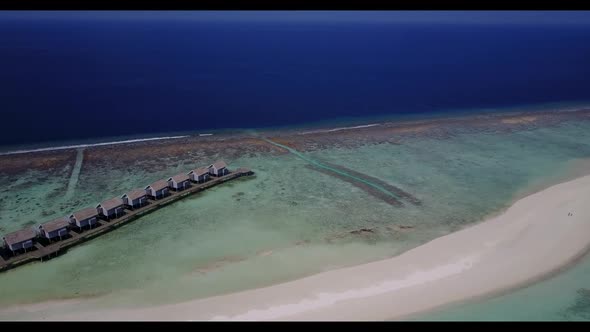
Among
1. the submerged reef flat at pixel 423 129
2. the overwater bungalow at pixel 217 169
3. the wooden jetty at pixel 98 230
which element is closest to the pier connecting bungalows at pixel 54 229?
the wooden jetty at pixel 98 230

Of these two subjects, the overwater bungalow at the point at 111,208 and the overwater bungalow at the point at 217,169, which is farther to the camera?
the overwater bungalow at the point at 217,169

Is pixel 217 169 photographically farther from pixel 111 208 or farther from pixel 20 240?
pixel 20 240

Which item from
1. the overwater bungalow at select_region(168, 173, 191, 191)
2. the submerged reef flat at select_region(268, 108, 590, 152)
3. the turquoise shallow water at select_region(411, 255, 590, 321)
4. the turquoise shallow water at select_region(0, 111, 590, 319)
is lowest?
the turquoise shallow water at select_region(411, 255, 590, 321)

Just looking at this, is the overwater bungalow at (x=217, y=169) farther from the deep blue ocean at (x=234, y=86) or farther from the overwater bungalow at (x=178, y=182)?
the deep blue ocean at (x=234, y=86)

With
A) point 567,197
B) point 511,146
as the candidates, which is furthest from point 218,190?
point 511,146

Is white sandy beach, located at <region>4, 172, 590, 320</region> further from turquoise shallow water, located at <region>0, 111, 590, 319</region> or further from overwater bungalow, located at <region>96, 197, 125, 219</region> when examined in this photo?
overwater bungalow, located at <region>96, 197, 125, 219</region>

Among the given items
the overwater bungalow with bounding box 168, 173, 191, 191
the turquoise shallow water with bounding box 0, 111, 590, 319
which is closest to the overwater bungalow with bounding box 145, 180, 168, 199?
the overwater bungalow with bounding box 168, 173, 191, 191
